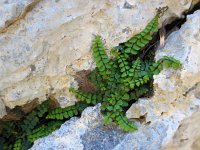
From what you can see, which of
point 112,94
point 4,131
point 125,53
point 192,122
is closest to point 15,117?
point 4,131

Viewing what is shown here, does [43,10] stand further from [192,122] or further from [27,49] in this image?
[192,122]

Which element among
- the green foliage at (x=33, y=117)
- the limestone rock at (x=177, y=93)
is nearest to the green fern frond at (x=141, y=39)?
the limestone rock at (x=177, y=93)

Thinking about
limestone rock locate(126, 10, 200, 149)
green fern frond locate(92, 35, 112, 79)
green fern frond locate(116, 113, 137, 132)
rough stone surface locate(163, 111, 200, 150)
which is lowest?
rough stone surface locate(163, 111, 200, 150)

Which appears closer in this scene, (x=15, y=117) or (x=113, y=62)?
(x=113, y=62)

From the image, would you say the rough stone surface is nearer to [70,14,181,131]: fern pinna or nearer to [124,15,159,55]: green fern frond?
[70,14,181,131]: fern pinna

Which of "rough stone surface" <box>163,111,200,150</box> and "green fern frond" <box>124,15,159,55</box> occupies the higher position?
"green fern frond" <box>124,15,159,55</box>

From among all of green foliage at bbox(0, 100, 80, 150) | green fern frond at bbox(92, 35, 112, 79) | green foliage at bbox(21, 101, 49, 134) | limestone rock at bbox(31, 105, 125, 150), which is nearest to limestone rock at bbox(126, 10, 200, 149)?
limestone rock at bbox(31, 105, 125, 150)
